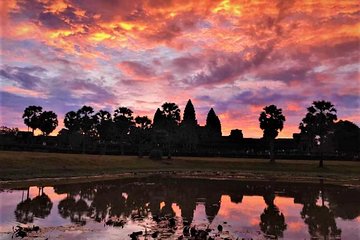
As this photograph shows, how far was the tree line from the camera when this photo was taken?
78375 millimetres

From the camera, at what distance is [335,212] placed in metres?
27.7

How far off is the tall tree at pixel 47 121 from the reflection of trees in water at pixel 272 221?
106839mm

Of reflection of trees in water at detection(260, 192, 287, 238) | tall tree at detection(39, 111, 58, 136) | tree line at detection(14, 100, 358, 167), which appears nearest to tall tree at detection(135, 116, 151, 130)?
tree line at detection(14, 100, 358, 167)

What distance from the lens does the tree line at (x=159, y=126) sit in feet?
257

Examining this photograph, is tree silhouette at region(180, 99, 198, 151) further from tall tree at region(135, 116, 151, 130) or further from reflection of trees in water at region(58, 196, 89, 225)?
reflection of trees in water at region(58, 196, 89, 225)

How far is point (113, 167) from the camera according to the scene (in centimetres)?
6456

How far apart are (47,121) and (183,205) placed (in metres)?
108

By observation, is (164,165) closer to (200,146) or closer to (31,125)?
(200,146)

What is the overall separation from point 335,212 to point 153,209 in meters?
12.7

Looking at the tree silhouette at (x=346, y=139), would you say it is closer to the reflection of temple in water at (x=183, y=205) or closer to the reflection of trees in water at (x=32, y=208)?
the reflection of temple in water at (x=183, y=205)

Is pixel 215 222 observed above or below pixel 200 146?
below

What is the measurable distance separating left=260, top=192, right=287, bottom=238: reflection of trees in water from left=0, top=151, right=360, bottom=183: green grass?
92.2ft

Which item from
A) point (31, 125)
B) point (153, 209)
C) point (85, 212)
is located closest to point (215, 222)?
point (153, 209)

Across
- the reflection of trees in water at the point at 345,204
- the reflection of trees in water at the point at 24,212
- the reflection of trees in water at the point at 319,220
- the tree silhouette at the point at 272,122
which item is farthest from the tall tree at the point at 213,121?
the reflection of trees in water at the point at 24,212
